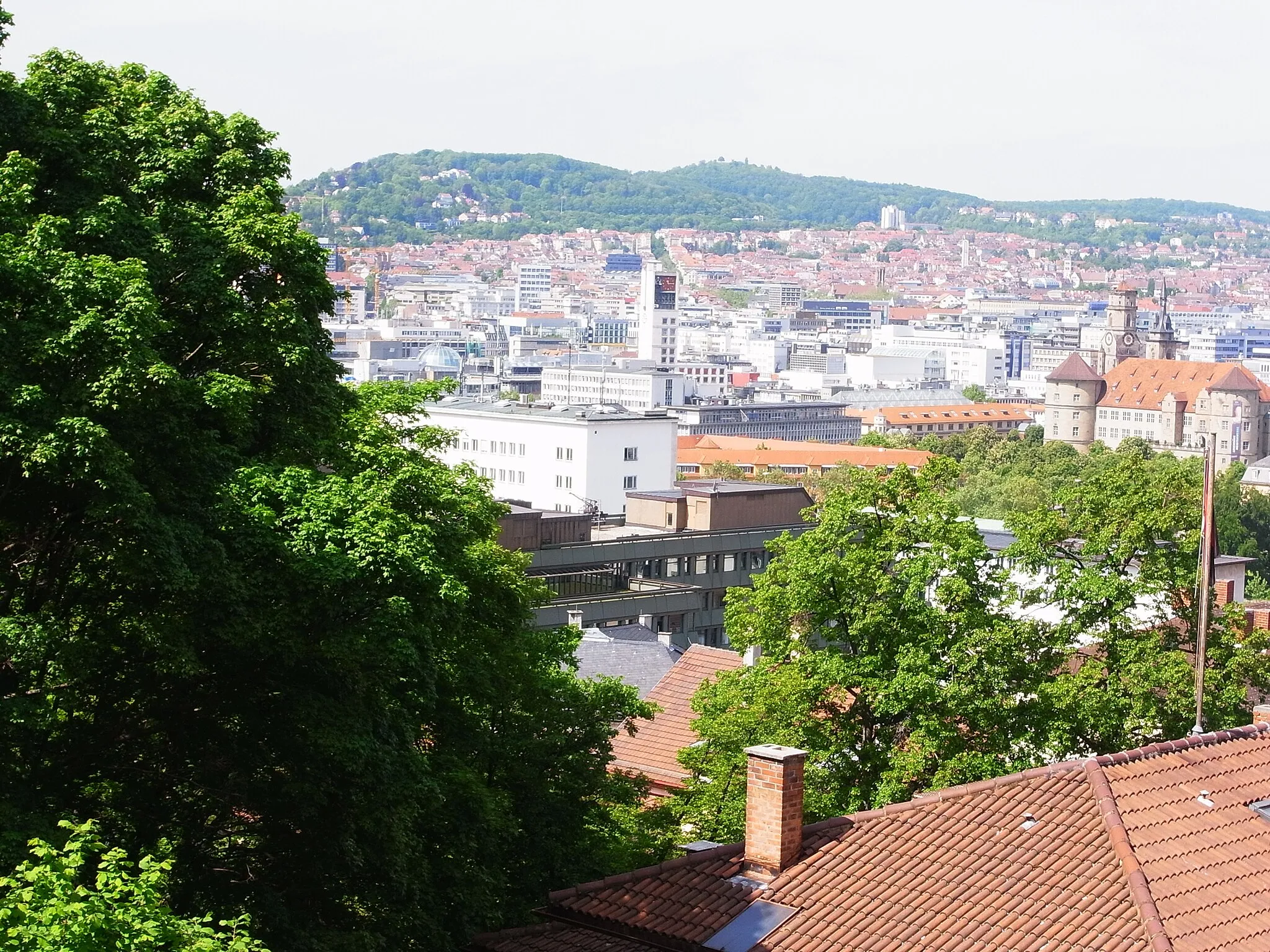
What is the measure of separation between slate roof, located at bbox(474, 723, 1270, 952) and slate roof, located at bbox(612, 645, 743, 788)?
1204 centimetres

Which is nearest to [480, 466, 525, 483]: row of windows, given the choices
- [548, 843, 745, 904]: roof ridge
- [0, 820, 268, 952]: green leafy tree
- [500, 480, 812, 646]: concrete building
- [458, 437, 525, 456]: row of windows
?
[458, 437, 525, 456]: row of windows

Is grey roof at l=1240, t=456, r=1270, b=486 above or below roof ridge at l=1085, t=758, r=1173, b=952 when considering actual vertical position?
below

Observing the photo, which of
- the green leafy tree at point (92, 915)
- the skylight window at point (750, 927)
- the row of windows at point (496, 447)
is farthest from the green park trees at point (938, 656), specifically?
the row of windows at point (496, 447)

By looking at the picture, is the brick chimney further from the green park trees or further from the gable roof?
the gable roof

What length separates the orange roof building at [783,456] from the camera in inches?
6806

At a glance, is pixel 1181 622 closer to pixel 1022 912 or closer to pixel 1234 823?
pixel 1234 823

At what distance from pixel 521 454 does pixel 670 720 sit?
86.0 meters

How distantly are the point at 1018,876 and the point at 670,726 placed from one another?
1770cm

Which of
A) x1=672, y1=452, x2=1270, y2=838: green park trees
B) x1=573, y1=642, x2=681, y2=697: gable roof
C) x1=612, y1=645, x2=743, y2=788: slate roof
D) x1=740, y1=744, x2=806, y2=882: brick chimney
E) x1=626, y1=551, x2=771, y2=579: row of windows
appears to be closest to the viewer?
x1=740, y1=744, x2=806, y2=882: brick chimney

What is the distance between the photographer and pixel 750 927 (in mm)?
18875

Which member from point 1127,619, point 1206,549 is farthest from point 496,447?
point 1206,549

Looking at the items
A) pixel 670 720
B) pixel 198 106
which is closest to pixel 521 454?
pixel 670 720

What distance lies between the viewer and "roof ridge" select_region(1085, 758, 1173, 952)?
17594mm

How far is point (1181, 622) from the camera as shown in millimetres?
33438
